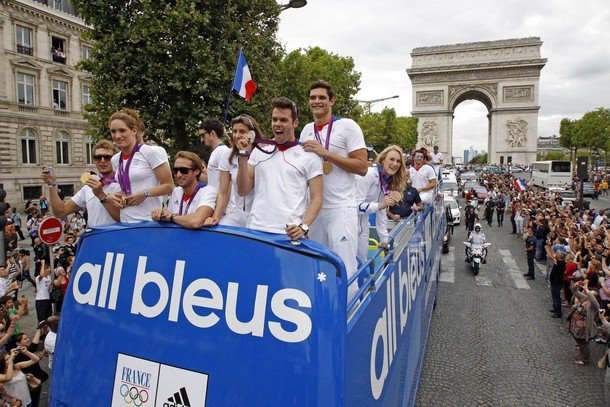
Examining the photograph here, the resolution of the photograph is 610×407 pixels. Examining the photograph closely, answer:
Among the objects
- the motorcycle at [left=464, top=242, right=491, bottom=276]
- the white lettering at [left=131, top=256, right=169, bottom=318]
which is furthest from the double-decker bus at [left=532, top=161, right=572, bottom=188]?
the white lettering at [left=131, top=256, right=169, bottom=318]

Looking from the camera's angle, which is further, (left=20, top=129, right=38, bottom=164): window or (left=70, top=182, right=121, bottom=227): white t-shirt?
(left=20, top=129, right=38, bottom=164): window

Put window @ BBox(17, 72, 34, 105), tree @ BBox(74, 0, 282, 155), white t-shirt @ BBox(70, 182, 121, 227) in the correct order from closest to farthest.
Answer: white t-shirt @ BBox(70, 182, 121, 227), tree @ BBox(74, 0, 282, 155), window @ BBox(17, 72, 34, 105)

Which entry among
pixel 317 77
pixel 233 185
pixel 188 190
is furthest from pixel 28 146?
pixel 188 190

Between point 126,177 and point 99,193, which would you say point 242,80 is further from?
point 99,193

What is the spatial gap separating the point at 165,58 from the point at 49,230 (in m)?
7.29

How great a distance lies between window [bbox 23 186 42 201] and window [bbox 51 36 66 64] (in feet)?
29.3

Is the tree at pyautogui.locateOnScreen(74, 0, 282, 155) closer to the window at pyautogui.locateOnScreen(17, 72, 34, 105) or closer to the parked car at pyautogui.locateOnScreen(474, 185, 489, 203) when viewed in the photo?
the window at pyautogui.locateOnScreen(17, 72, 34, 105)

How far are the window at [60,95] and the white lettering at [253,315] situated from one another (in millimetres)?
33557

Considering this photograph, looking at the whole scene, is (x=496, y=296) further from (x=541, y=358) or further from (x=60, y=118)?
(x=60, y=118)

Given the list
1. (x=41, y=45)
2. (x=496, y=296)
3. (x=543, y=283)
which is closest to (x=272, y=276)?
(x=496, y=296)

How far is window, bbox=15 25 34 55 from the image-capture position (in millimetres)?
27516

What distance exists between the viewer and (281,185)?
116 inches

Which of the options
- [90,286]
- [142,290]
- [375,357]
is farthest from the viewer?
[375,357]

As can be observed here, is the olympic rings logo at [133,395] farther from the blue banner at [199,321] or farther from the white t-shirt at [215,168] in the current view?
the white t-shirt at [215,168]
